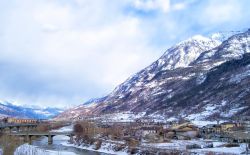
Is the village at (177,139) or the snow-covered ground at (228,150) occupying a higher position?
the village at (177,139)

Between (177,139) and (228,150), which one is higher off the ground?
(177,139)

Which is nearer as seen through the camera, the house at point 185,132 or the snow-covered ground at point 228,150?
the snow-covered ground at point 228,150

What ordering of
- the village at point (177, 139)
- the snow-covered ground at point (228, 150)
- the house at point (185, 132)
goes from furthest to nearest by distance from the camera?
1. the house at point (185, 132)
2. the village at point (177, 139)
3. the snow-covered ground at point (228, 150)

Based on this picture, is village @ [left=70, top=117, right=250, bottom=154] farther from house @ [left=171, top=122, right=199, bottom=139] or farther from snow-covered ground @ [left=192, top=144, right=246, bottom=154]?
snow-covered ground @ [left=192, top=144, right=246, bottom=154]

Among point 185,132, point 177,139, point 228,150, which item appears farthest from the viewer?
point 185,132

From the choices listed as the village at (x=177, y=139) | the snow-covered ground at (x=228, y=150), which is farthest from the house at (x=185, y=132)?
the snow-covered ground at (x=228, y=150)

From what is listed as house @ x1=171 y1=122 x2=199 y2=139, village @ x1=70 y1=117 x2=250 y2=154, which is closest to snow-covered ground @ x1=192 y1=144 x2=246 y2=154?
village @ x1=70 y1=117 x2=250 y2=154

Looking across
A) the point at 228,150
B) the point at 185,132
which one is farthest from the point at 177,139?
the point at 228,150

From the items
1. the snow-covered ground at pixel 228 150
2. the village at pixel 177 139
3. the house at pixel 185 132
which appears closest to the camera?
the snow-covered ground at pixel 228 150

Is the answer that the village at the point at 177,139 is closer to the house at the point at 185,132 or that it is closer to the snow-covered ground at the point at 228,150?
the house at the point at 185,132

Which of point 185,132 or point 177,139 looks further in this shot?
point 185,132

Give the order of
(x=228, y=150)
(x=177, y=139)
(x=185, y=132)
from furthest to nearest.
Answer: (x=185, y=132), (x=177, y=139), (x=228, y=150)

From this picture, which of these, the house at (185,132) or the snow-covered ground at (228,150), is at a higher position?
the house at (185,132)

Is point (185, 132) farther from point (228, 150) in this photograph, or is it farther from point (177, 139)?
point (228, 150)
